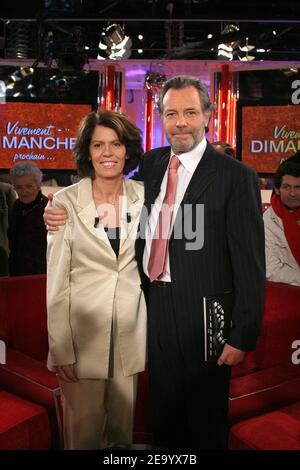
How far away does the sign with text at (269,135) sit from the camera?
6.12 meters

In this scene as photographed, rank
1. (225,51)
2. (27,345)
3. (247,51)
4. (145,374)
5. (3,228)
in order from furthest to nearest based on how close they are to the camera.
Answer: (225,51), (247,51), (3,228), (27,345), (145,374)

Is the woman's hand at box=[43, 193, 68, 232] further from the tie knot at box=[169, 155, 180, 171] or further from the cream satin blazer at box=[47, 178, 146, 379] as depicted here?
the tie knot at box=[169, 155, 180, 171]

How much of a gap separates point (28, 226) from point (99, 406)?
194cm

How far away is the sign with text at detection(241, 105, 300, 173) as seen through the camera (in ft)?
20.1

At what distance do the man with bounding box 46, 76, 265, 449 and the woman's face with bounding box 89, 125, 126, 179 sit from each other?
18 centimetres

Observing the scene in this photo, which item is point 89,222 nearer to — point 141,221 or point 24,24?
point 141,221

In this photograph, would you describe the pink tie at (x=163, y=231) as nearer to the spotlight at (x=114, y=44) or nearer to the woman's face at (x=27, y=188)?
the woman's face at (x=27, y=188)

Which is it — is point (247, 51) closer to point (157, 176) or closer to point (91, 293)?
point (157, 176)

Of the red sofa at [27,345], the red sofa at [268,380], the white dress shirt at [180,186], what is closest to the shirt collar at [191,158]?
the white dress shirt at [180,186]

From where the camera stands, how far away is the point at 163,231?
75.3 inches

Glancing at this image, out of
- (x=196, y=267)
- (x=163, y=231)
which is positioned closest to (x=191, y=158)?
(x=163, y=231)

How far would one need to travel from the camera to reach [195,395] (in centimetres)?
195

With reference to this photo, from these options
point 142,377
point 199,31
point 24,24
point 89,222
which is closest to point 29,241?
point 142,377

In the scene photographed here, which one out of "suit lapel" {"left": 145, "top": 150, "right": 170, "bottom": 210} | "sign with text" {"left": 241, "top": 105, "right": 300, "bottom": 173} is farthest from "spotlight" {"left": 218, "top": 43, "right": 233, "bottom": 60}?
"suit lapel" {"left": 145, "top": 150, "right": 170, "bottom": 210}
